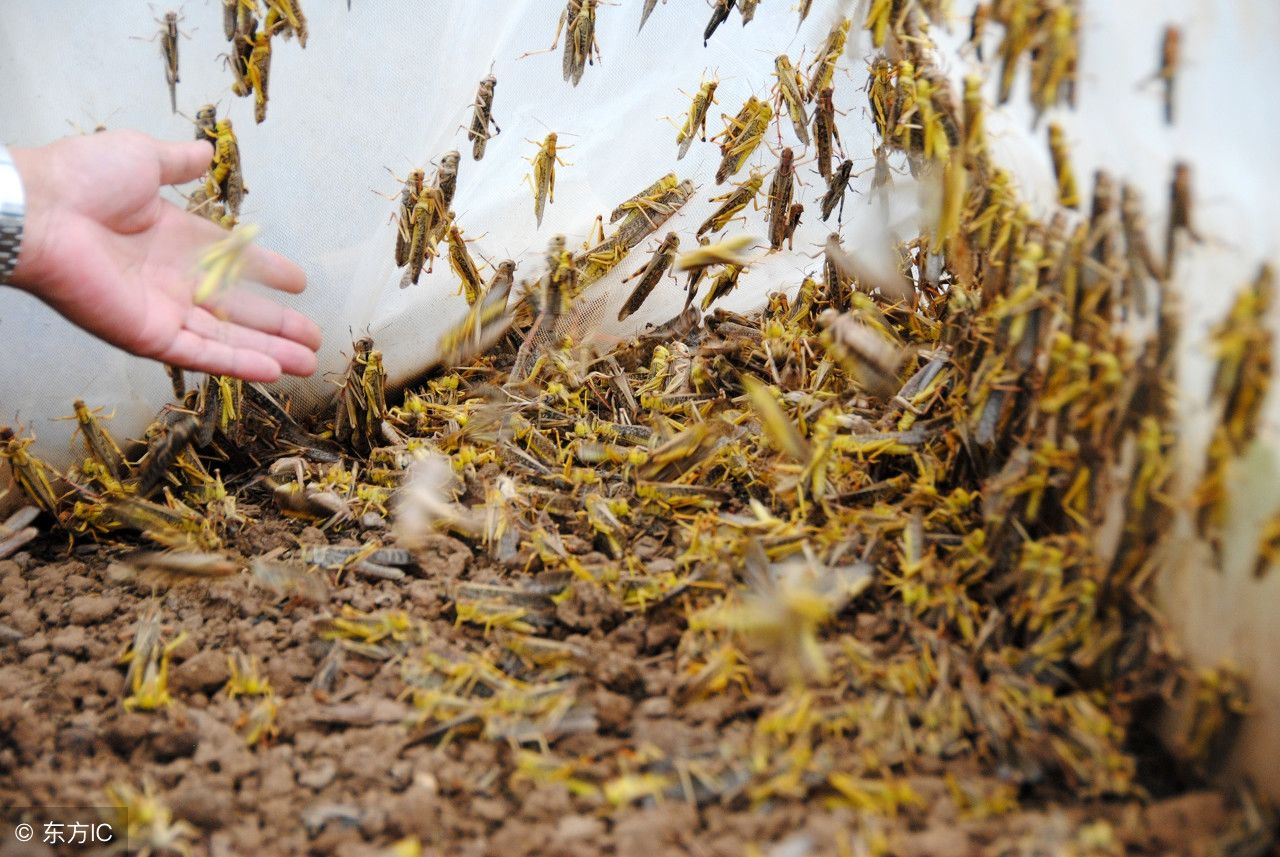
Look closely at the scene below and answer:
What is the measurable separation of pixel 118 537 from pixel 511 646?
1.36m

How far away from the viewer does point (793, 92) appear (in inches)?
109

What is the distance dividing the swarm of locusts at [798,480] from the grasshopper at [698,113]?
1 centimetres

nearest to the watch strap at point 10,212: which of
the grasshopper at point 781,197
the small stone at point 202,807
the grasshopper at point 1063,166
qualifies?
the small stone at point 202,807

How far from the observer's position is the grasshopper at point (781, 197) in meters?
2.82

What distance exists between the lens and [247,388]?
2.73 meters

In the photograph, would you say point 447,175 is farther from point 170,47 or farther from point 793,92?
point 793,92

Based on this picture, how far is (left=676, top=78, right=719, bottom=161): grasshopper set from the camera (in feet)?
9.21

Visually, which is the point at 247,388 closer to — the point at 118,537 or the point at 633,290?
the point at 118,537

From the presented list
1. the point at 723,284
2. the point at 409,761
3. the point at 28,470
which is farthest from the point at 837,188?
the point at 28,470

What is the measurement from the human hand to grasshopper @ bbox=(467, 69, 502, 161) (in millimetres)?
681

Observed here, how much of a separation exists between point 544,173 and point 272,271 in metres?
0.87

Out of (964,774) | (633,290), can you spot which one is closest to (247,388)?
(633,290)

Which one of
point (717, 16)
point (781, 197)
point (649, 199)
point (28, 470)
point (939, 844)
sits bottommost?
point (939, 844)

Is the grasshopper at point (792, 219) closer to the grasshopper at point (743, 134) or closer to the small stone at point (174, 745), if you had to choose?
the grasshopper at point (743, 134)
